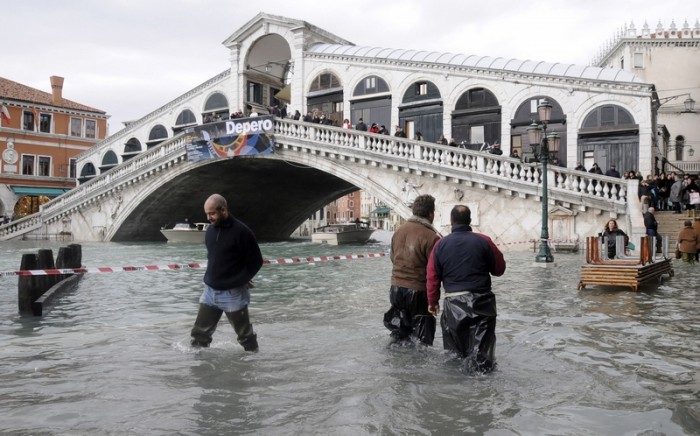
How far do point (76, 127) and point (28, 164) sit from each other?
4.48m

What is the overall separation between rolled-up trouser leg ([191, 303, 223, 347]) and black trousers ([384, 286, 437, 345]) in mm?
1698

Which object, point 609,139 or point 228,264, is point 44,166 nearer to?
point 609,139

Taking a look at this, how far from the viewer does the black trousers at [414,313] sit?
571 cm

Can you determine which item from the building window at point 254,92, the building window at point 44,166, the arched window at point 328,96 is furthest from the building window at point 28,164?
the arched window at point 328,96

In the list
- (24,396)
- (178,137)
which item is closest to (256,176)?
(178,137)

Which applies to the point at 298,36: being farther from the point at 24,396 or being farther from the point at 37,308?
the point at 24,396

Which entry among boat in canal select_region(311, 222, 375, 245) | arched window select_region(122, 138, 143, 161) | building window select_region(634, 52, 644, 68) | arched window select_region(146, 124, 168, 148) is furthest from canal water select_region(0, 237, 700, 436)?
building window select_region(634, 52, 644, 68)

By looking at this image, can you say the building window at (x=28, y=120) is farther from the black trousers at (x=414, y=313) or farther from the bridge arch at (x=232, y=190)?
the black trousers at (x=414, y=313)

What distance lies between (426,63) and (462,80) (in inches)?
73.7

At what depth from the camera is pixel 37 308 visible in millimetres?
8188

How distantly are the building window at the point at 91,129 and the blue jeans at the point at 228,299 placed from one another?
44128 millimetres

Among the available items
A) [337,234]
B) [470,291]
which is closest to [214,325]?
[470,291]

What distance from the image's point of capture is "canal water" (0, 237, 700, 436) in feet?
13.0

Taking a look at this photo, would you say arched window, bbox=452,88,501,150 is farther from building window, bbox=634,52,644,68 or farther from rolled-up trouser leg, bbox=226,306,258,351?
building window, bbox=634,52,644,68
